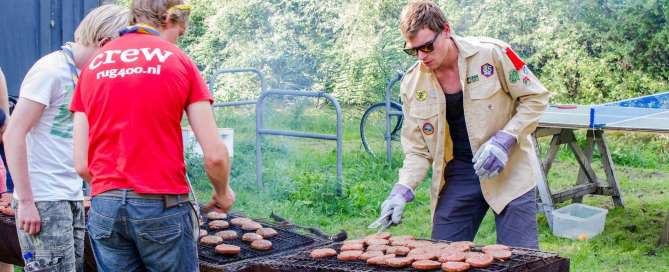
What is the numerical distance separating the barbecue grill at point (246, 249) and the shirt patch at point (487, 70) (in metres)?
1.14

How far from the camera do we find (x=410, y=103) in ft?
13.3

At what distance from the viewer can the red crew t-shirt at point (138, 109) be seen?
8.65 ft

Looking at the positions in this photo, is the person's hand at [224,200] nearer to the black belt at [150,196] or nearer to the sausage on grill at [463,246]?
the black belt at [150,196]

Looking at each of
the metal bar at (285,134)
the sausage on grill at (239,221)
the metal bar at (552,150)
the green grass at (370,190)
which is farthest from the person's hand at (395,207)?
the metal bar at (552,150)

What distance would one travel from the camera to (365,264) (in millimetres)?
3301

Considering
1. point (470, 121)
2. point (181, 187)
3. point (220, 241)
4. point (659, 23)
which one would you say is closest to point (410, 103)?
point (470, 121)

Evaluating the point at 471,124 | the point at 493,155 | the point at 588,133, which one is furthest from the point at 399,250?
the point at 588,133

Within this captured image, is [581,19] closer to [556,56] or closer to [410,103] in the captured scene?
[556,56]

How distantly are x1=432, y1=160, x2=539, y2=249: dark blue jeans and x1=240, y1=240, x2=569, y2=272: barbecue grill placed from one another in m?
0.48

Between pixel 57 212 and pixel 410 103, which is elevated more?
pixel 410 103

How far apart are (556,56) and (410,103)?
25.5 feet

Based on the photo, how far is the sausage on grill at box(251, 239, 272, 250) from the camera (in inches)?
155

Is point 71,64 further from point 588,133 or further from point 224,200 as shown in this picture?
point 588,133

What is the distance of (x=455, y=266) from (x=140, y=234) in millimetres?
1191
